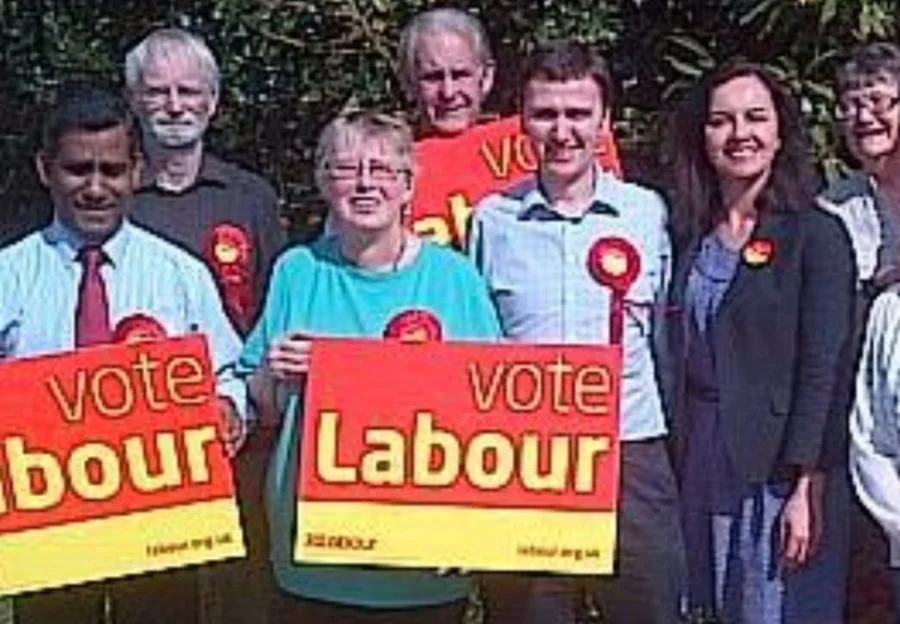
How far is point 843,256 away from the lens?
19.6ft

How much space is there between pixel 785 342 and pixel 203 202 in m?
1.48

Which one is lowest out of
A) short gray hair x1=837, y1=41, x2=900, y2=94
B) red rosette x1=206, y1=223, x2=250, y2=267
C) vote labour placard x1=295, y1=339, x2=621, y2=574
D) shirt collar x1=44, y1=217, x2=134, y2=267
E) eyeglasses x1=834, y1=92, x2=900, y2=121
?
vote labour placard x1=295, y1=339, x2=621, y2=574

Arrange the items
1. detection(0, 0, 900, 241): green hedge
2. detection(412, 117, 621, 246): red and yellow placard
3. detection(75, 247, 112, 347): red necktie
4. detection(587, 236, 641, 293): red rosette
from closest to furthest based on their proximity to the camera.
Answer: detection(75, 247, 112, 347): red necktie
detection(587, 236, 641, 293): red rosette
detection(412, 117, 621, 246): red and yellow placard
detection(0, 0, 900, 241): green hedge

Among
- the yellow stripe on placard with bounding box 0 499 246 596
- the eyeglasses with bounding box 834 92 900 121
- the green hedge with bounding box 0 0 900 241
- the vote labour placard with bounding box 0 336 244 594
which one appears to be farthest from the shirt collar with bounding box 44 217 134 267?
the green hedge with bounding box 0 0 900 241

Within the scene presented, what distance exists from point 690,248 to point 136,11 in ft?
16.6

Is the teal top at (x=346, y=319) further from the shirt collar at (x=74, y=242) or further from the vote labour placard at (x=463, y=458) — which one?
the shirt collar at (x=74, y=242)

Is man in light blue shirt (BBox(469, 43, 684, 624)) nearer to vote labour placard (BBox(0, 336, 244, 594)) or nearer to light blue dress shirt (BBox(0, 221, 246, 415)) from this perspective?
light blue dress shirt (BBox(0, 221, 246, 415))

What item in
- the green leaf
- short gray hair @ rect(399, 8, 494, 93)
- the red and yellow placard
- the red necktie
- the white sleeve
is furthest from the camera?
the green leaf

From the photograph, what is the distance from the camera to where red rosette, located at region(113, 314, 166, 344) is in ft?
19.6

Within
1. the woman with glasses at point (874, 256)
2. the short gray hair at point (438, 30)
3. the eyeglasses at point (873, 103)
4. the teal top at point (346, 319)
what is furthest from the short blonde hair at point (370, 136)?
the eyeglasses at point (873, 103)

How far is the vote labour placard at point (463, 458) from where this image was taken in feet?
19.2

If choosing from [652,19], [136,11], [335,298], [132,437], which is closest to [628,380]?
[335,298]

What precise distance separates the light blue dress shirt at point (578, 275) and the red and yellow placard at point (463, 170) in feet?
1.31

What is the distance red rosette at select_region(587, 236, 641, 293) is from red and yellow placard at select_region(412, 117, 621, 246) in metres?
0.55
